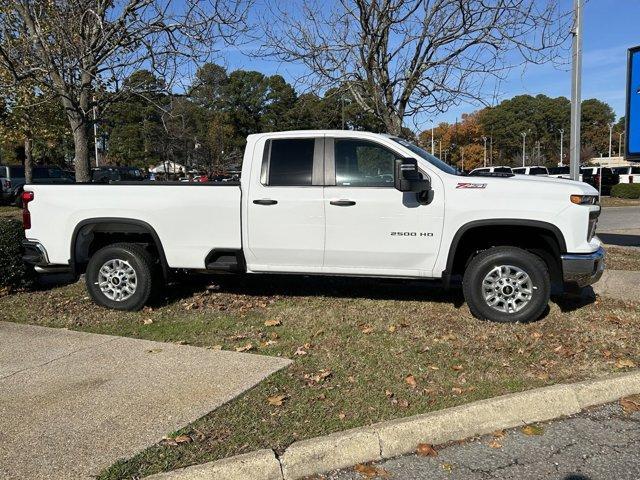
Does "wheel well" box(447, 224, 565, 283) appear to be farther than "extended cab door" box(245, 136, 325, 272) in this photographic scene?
No

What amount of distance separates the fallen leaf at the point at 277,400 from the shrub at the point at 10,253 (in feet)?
15.8

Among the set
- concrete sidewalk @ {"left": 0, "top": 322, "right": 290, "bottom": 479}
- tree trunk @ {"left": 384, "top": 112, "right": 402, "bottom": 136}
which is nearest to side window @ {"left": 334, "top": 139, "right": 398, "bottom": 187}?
concrete sidewalk @ {"left": 0, "top": 322, "right": 290, "bottom": 479}

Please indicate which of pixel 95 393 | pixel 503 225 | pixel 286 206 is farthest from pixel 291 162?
pixel 95 393

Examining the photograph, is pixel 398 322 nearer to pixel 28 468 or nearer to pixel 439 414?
pixel 439 414

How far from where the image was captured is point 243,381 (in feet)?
14.3

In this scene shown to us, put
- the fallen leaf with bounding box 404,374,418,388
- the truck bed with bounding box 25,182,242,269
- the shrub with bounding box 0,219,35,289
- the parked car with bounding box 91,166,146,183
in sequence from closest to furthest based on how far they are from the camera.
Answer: the fallen leaf with bounding box 404,374,418,388 → the truck bed with bounding box 25,182,242,269 → the shrub with bounding box 0,219,35,289 → the parked car with bounding box 91,166,146,183

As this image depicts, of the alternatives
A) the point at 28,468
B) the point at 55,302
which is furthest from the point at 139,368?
the point at 55,302

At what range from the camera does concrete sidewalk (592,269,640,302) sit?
685cm

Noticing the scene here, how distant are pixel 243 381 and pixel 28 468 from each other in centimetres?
157

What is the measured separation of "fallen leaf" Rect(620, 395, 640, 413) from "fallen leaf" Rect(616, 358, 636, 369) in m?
0.39

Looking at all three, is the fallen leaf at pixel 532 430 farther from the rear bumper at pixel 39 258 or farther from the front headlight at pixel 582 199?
the rear bumper at pixel 39 258

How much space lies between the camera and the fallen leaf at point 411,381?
4.25m

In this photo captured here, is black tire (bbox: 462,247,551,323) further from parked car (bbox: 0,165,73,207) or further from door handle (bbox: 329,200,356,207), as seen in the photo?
parked car (bbox: 0,165,73,207)

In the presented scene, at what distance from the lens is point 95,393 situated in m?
4.20
